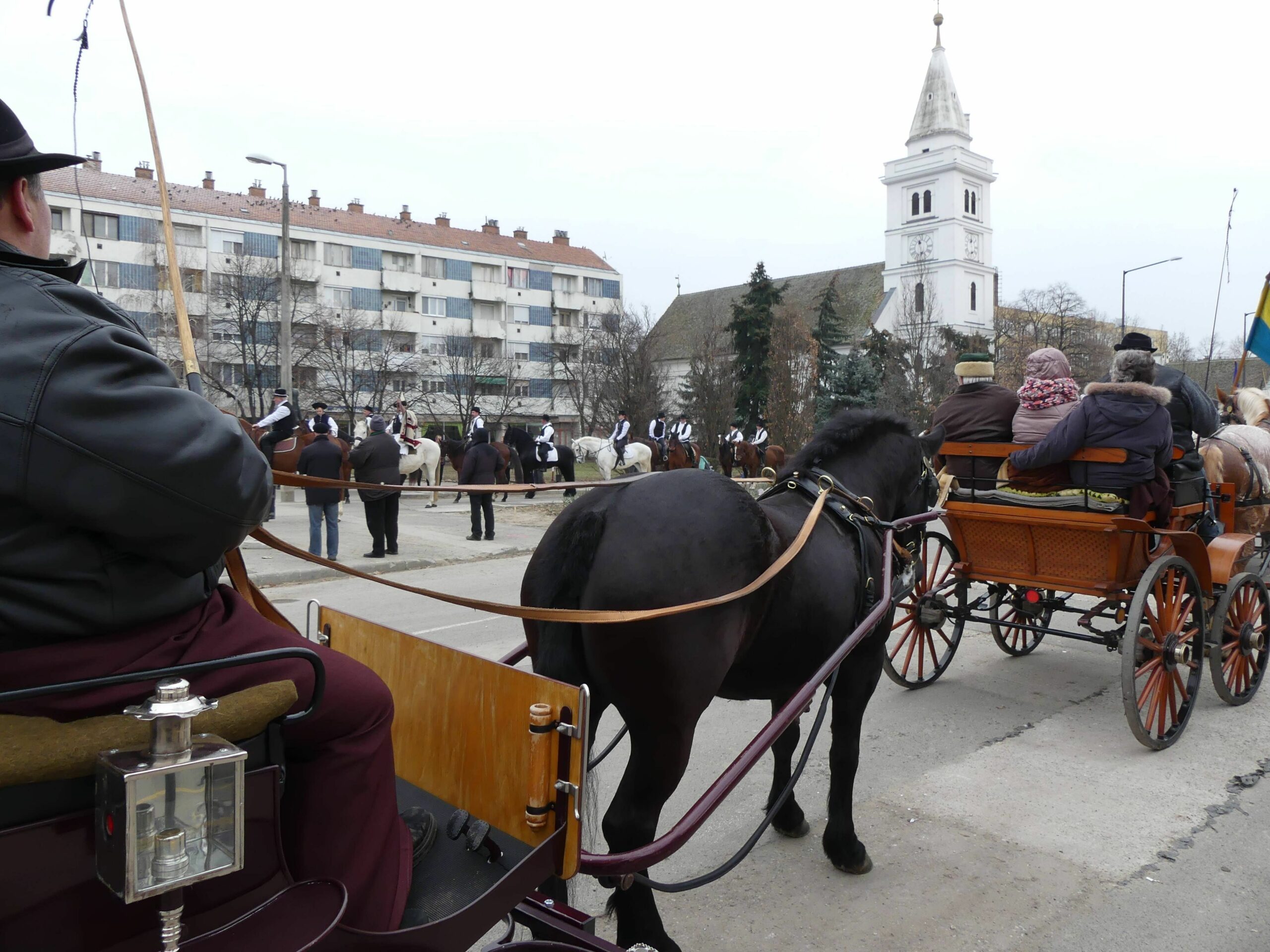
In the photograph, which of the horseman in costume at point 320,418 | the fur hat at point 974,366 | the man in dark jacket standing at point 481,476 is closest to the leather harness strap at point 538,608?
the fur hat at point 974,366

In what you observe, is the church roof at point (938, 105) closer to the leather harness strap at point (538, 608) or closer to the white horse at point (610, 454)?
the white horse at point (610, 454)

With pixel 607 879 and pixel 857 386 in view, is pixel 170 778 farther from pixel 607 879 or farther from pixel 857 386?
pixel 857 386

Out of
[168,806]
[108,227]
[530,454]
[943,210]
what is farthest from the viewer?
[943,210]

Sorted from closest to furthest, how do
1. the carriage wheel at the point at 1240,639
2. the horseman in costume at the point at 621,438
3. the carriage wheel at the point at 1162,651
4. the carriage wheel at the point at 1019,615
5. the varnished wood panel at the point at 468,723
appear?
the varnished wood panel at the point at 468,723 → the carriage wheel at the point at 1162,651 → the carriage wheel at the point at 1240,639 → the carriage wheel at the point at 1019,615 → the horseman in costume at the point at 621,438

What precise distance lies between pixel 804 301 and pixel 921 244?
1015 centimetres

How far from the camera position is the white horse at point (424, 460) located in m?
21.3

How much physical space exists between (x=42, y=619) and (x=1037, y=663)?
7.00m

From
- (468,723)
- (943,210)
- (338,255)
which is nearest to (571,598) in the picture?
(468,723)

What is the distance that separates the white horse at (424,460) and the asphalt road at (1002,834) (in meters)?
16.6

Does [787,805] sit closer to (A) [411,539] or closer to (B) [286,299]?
(A) [411,539]

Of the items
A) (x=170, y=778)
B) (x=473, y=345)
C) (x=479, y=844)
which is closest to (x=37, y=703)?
(x=170, y=778)

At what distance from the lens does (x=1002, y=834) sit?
4004 mm

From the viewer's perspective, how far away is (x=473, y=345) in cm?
5156

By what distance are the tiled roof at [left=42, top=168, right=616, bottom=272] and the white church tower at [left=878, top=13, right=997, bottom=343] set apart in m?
24.9
